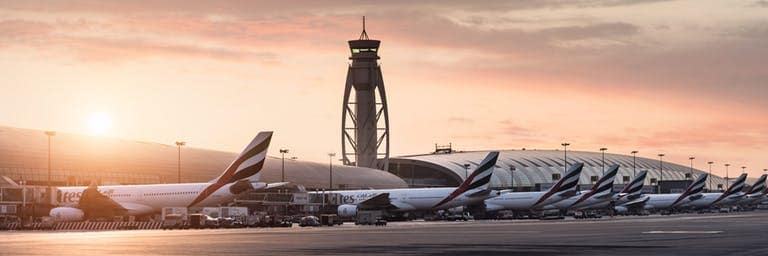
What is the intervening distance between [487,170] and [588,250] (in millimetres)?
81627

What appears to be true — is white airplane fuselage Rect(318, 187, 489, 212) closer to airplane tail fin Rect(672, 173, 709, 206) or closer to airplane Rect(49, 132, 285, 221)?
airplane Rect(49, 132, 285, 221)

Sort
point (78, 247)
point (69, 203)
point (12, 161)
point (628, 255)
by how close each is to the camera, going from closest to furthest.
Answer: point (628, 255), point (78, 247), point (69, 203), point (12, 161)

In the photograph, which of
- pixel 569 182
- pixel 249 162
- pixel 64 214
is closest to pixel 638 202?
pixel 569 182

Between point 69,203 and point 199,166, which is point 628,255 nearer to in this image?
point 69,203

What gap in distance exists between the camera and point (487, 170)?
127 m

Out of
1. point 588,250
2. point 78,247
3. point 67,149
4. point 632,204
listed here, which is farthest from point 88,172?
point 588,250

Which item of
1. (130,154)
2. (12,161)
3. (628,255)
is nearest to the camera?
(628,255)

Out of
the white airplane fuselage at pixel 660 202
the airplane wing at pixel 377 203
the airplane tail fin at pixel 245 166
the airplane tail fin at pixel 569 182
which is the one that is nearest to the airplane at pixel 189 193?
the airplane tail fin at pixel 245 166

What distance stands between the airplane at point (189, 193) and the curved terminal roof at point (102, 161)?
29.9 meters

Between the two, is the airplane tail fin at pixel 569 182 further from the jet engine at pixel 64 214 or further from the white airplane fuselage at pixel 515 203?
the jet engine at pixel 64 214

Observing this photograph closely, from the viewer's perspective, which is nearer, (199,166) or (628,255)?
(628,255)

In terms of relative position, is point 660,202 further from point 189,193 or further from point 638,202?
point 189,193

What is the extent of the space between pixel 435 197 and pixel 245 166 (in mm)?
29924

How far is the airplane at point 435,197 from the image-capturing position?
126 metres
